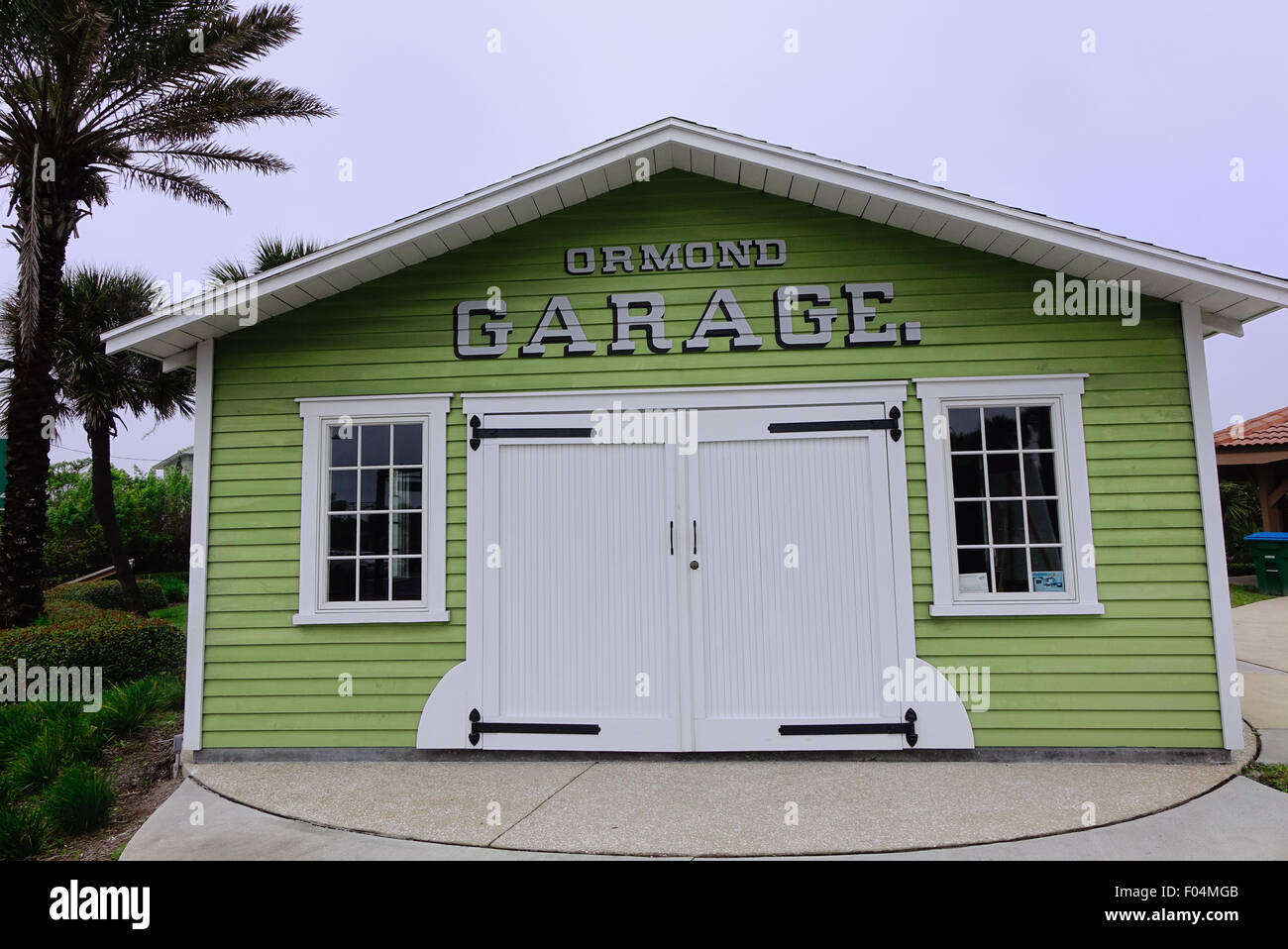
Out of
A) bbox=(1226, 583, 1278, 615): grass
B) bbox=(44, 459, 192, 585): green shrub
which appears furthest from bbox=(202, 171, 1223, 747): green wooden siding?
bbox=(44, 459, 192, 585): green shrub

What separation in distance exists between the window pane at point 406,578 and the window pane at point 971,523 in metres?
3.85

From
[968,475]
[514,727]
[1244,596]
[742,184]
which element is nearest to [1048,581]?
[968,475]

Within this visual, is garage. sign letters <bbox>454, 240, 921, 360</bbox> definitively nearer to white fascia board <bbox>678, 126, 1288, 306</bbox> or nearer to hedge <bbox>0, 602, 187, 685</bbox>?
white fascia board <bbox>678, 126, 1288, 306</bbox>

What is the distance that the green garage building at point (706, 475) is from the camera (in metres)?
5.09

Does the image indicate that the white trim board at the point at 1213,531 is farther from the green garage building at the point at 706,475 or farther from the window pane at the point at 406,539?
the window pane at the point at 406,539

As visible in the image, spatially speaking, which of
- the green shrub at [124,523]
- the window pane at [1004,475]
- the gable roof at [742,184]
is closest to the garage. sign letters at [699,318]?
the gable roof at [742,184]

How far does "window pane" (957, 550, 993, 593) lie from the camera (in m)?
5.23

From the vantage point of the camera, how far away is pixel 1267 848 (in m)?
3.63

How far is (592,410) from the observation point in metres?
5.45

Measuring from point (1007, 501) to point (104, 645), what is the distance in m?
8.41

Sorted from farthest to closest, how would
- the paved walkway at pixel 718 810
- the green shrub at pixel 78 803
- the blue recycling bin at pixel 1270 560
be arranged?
the blue recycling bin at pixel 1270 560 < the green shrub at pixel 78 803 < the paved walkway at pixel 718 810

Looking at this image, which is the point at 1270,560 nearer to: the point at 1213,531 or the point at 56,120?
the point at 1213,531
